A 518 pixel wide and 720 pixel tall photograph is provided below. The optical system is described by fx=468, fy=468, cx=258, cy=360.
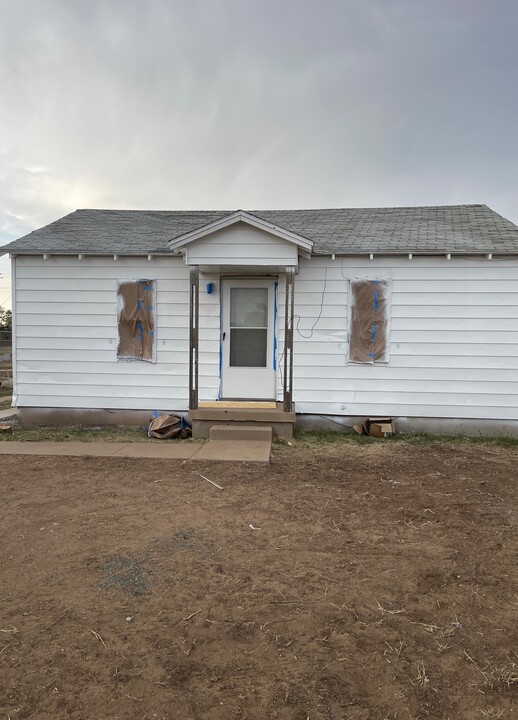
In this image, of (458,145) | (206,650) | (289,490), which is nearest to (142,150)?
(458,145)

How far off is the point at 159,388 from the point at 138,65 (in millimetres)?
7680

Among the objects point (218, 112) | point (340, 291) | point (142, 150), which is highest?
point (218, 112)

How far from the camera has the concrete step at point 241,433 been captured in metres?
7.30

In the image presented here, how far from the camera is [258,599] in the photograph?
116 inches

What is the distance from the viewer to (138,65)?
35.1ft

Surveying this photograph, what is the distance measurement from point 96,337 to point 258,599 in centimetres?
649

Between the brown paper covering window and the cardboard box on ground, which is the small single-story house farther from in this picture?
the cardboard box on ground

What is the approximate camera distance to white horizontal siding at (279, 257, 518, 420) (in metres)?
7.74

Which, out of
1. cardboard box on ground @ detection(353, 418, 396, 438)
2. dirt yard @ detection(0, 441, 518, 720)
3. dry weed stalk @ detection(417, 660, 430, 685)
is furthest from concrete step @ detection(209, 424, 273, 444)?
dry weed stalk @ detection(417, 660, 430, 685)

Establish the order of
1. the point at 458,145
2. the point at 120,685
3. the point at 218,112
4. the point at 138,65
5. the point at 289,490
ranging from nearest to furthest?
the point at 120,685, the point at 289,490, the point at 138,65, the point at 218,112, the point at 458,145

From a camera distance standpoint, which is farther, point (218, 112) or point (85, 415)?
point (218, 112)

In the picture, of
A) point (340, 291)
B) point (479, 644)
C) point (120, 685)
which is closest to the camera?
point (120, 685)

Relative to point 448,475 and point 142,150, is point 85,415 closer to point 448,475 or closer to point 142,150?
point 448,475

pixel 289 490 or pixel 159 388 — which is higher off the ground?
pixel 159 388
